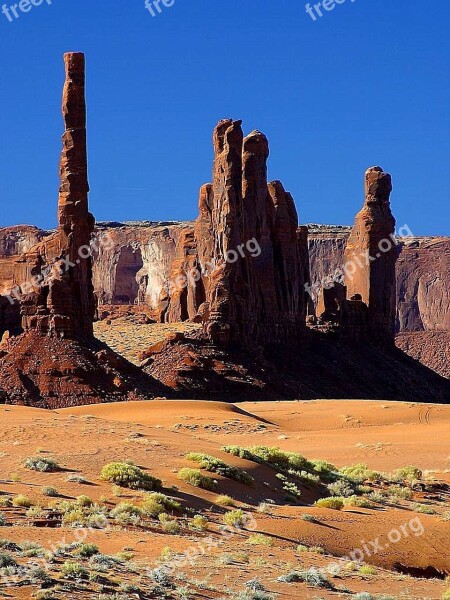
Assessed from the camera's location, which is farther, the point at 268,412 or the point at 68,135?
the point at 68,135

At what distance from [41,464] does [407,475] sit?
1197 centimetres

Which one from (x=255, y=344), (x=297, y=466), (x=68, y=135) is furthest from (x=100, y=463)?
(x=255, y=344)

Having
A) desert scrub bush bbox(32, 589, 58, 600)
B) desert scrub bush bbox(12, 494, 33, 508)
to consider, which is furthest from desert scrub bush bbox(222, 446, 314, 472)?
desert scrub bush bbox(32, 589, 58, 600)

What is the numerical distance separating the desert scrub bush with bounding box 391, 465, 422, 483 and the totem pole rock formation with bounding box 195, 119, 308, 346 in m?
31.5

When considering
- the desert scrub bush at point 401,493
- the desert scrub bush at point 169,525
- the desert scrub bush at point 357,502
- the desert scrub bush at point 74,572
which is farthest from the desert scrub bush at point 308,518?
the desert scrub bush at point 74,572

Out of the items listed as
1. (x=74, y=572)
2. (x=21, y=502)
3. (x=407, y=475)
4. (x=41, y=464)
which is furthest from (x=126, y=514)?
(x=407, y=475)

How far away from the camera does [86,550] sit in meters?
15.9

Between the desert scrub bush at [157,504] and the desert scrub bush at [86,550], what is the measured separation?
12.5ft

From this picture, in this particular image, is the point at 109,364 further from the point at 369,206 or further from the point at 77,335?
the point at 369,206

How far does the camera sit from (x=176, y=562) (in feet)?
53.8

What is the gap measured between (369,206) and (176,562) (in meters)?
74.5

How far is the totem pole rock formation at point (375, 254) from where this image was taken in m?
88.7

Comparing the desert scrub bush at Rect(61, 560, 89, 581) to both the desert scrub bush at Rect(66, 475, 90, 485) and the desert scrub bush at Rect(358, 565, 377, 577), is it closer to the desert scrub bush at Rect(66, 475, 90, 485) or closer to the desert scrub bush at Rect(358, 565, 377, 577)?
the desert scrub bush at Rect(358, 565, 377, 577)

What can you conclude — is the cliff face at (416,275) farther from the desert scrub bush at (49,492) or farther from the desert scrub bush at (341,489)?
the desert scrub bush at (49,492)
